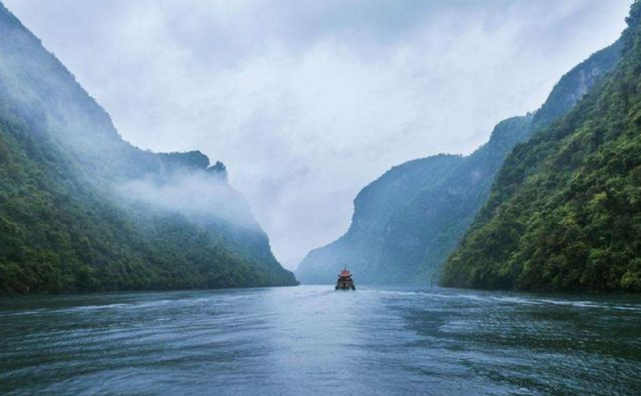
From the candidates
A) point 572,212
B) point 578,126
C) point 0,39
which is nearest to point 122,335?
point 572,212

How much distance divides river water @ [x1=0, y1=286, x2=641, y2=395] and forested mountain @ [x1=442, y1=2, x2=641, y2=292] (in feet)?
123

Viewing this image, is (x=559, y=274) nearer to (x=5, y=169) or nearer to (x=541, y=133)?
(x=541, y=133)

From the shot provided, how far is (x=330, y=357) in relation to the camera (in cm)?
1908

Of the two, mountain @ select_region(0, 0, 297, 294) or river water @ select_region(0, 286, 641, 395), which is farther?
mountain @ select_region(0, 0, 297, 294)

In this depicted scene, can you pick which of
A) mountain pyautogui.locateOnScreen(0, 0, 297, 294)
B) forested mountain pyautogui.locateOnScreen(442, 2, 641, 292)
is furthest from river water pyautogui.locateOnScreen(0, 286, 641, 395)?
mountain pyautogui.locateOnScreen(0, 0, 297, 294)

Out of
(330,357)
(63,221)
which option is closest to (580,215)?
(330,357)

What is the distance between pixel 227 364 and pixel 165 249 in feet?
535

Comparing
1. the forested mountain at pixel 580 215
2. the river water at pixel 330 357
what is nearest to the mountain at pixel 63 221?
the river water at pixel 330 357

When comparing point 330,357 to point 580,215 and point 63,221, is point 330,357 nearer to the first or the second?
point 580,215

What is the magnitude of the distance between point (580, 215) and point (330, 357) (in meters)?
66.0

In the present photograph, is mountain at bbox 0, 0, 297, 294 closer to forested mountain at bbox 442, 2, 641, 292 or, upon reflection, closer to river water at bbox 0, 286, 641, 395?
river water at bbox 0, 286, 641, 395

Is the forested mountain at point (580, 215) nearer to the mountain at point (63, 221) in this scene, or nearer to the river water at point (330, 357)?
the river water at point (330, 357)

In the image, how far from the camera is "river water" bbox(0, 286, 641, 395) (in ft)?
45.4

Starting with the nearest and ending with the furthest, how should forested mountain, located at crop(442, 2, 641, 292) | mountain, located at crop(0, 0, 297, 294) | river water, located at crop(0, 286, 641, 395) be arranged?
1. river water, located at crop(0, 286, 641, 395)
2. forested mountain, located at crop(442, 2, 641, 292)
3. mountain, located at crop(0, 0, 297, 294)
